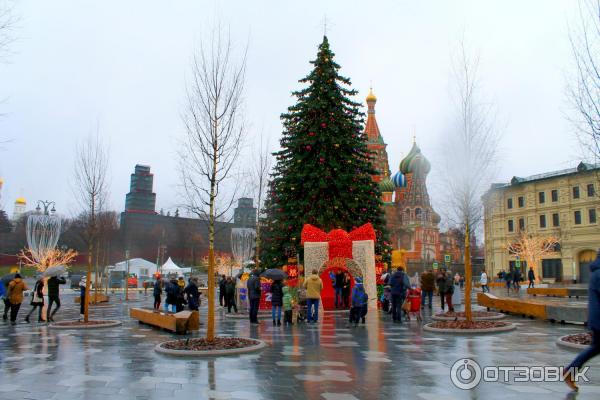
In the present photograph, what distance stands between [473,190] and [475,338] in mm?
4524

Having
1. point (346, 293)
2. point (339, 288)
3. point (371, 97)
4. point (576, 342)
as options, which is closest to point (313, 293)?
point (339, 288)

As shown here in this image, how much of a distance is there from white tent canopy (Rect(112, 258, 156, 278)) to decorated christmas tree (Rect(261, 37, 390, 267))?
3699 cm

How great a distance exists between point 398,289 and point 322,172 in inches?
375

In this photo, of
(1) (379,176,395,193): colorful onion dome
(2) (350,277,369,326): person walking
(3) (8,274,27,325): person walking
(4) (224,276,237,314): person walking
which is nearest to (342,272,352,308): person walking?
(4) (224,276,237,314): person walking

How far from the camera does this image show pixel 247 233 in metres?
54.3

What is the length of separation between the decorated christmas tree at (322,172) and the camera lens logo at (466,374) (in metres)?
15.9

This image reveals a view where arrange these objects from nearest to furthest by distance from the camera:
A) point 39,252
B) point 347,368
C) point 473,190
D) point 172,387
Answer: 1. point 172,387
2. point 347,368
3. point 473,190
4. point 39,252

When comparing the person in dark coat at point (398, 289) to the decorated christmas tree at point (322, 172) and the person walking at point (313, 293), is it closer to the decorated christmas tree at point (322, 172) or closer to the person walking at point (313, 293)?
the person walking at point (313, 293)

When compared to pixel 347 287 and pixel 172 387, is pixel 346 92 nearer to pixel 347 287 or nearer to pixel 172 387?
pixel 347 287

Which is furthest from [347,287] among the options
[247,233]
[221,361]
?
[247,233]

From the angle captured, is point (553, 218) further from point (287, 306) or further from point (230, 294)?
point (287, 306)

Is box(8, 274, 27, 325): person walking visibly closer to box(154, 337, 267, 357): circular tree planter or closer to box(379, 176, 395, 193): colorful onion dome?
box(154, 337, 267, 357): circular tree planter

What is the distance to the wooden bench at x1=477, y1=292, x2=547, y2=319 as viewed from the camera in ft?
57.3

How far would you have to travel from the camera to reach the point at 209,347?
1106 cm
